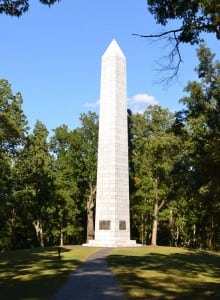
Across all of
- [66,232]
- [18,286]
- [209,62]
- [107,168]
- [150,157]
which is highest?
[209,62]

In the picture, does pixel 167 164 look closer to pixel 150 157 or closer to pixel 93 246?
pixel 150 157

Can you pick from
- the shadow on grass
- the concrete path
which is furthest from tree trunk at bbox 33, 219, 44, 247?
the concrete path

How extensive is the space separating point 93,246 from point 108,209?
2.96 m

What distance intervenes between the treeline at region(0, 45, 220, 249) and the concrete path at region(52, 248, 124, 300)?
2158 cm

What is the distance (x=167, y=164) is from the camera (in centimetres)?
4522

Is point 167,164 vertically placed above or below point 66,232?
above

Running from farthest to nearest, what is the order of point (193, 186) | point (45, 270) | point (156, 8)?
point (193, 186), point (45, 270), point (156, 8)

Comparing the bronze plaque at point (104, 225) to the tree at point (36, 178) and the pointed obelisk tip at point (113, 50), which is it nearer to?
the tree at point (36, 178)

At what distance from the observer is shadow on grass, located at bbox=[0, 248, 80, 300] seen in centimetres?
1234

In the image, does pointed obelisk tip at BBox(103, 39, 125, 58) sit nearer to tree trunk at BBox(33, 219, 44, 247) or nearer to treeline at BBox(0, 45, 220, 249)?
treeline at BBox(0, 45, 220, 249)

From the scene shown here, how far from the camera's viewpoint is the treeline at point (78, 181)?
1609 inches

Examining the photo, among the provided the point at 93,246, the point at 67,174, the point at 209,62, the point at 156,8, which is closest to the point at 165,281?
the point at 156,8

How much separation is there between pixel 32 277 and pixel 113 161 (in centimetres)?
1849

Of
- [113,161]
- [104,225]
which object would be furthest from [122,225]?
[113,161]
